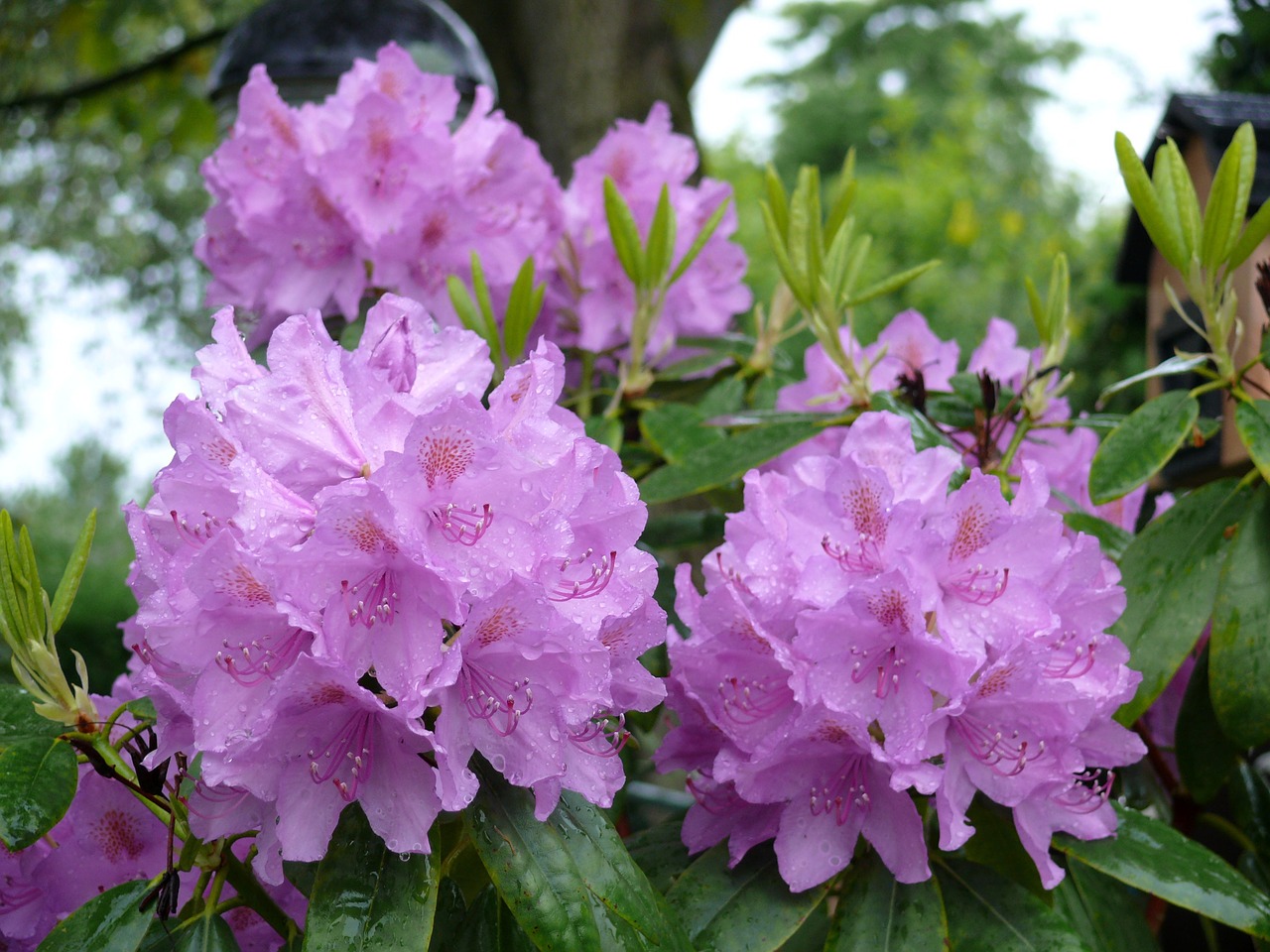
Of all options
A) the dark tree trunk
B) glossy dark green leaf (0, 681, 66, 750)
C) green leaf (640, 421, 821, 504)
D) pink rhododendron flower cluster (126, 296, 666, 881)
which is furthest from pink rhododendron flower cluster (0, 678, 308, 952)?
the dark tree trunk

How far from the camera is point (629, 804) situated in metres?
1.95

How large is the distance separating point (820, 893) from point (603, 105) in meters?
2.47

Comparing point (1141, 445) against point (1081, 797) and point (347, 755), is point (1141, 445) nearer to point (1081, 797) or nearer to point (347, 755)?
point (1081, 797)

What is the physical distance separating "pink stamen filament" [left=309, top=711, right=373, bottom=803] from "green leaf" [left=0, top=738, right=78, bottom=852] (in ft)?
0.61

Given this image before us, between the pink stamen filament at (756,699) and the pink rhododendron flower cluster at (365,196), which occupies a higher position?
the pink rhododendron flower cluster at (365,196)

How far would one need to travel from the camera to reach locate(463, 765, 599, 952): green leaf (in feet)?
2.85

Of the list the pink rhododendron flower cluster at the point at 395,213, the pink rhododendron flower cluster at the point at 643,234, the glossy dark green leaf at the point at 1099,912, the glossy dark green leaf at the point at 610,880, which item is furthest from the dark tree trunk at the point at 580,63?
the glossy dark green leaf at the point at 610,880

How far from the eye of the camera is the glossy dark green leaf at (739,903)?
1050mm

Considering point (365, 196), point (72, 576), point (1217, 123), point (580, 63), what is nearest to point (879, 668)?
point (72, 576)

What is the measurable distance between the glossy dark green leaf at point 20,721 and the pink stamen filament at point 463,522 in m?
0.38

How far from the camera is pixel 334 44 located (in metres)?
2.29

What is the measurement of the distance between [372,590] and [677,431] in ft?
2.23

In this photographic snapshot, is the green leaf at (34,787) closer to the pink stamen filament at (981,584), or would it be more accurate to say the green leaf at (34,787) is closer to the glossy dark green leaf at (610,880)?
the glossy dark green leaf at (610,880)

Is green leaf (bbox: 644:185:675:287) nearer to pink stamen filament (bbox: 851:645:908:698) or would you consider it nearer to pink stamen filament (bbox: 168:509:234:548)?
pink stamen filament (bbox: 851:645:908:698)
